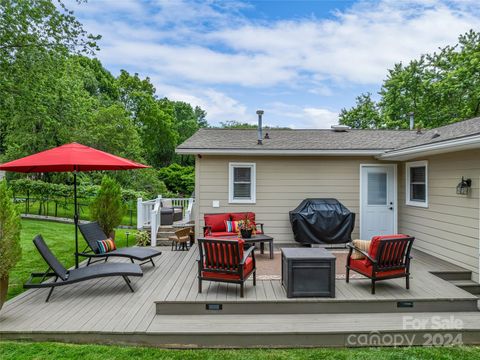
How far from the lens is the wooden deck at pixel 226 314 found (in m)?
3.53

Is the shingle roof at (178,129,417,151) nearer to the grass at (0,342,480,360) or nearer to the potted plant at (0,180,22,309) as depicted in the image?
the potted plant at (0,180,22,309)

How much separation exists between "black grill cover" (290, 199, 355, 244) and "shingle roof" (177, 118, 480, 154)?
159 centimetres

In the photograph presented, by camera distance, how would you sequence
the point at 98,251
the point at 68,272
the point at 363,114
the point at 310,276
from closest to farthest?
the point at 310,276 < the point at 68,272 < the point at 98,251 < the point at 363,114

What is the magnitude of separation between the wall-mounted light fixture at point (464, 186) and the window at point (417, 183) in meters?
1.29

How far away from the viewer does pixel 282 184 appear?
800 centimetres

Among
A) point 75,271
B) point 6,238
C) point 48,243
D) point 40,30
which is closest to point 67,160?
point 6,238

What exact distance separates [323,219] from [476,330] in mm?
3852

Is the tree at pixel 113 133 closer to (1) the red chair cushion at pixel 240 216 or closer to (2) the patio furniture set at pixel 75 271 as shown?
(1) the red chair cushion at pixel 240 216

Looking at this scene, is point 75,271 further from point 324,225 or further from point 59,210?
point 59,210

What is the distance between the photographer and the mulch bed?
518 cm

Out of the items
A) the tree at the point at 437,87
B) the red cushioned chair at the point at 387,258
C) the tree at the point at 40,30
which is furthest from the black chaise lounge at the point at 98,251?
the tree at the point at 437,87

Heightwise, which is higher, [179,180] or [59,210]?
[179,180]

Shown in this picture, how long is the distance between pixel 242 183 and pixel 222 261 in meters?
3.79

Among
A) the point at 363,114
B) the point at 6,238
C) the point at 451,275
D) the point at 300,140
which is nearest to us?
the point at 6,238
